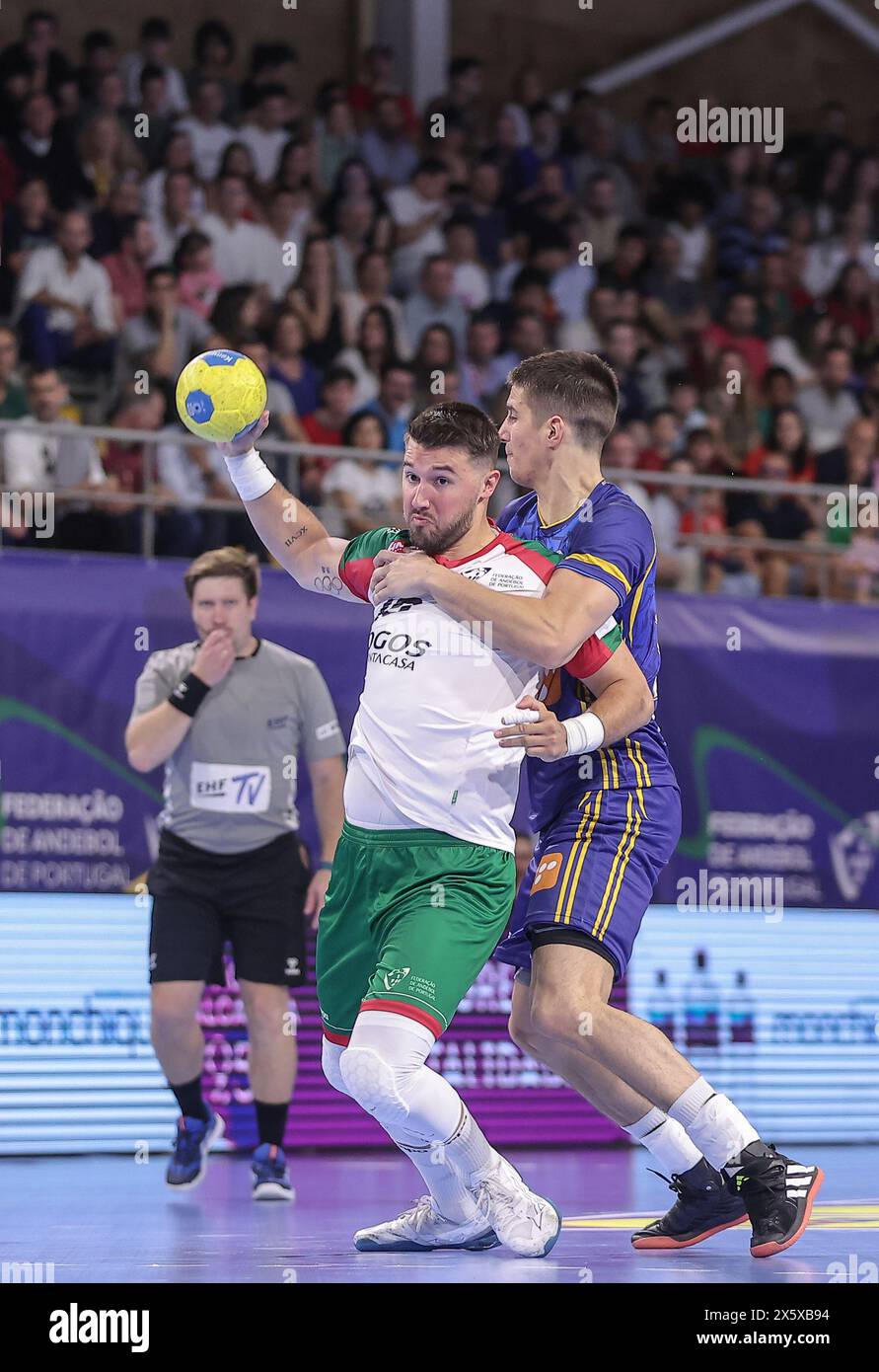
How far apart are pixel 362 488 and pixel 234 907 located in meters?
3.90

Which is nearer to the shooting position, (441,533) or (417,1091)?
(417,1091)

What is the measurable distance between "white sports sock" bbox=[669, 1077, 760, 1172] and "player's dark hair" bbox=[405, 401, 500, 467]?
193cm

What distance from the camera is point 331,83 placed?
46.7 feet

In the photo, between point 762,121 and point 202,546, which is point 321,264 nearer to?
point 202,546

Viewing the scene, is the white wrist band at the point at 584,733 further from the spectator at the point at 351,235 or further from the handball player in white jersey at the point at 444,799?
A: the spectator at the point at 351,235

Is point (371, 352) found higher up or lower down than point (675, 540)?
higher up

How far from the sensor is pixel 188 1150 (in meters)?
7.46

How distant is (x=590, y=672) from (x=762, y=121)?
50.5 feet

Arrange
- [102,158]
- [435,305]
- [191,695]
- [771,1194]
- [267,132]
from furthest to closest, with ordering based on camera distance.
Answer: [267,132] < [435,305] < [102,158] < [191,695] < [771,1194]

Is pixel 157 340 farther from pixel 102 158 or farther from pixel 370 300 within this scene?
pixel 102 158

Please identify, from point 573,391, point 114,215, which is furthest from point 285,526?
point 114,215

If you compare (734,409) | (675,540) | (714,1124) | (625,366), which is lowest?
(714,1124)

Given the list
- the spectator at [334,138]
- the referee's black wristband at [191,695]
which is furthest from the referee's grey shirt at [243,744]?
the spectator at [334,138]

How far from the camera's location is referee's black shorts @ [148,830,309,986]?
734cm
